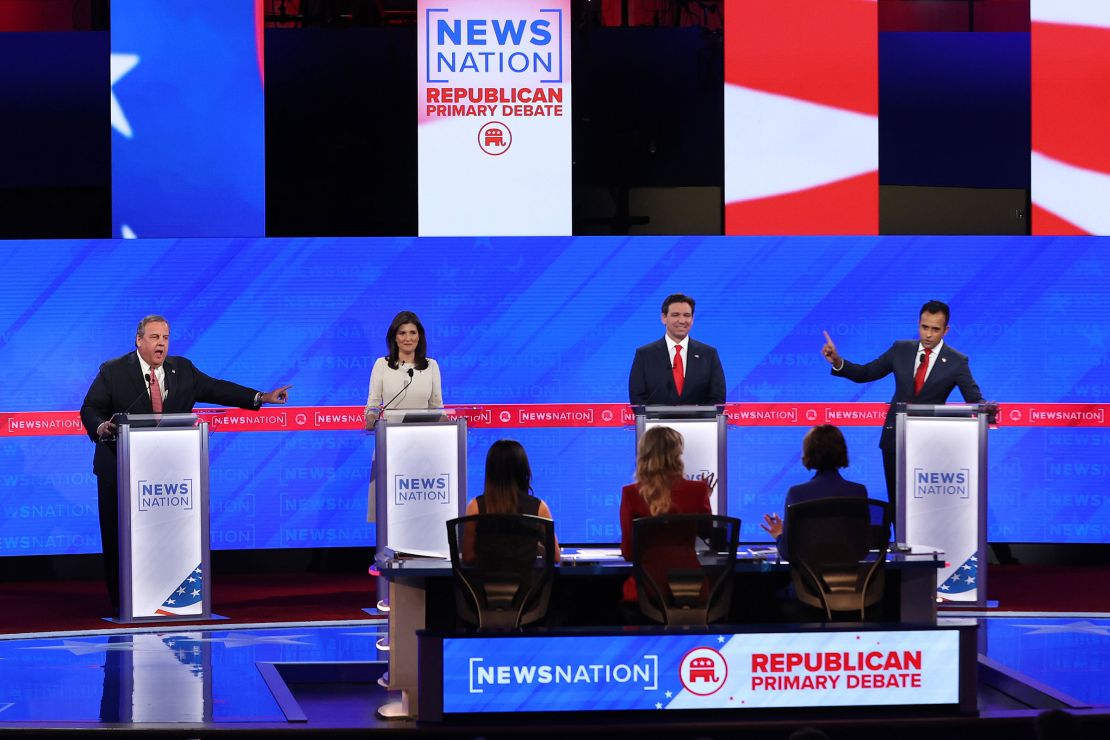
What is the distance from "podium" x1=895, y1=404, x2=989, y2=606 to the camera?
22.8 ft

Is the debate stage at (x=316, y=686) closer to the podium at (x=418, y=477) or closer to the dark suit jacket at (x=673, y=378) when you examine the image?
the podium at (x=418, y=477)

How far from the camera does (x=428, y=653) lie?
471 centimetres

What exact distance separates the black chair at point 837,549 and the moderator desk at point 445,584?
0.13m

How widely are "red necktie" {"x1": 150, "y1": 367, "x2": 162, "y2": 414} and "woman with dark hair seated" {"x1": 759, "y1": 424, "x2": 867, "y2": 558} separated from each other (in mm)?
3364

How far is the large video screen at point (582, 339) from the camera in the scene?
27.9ft

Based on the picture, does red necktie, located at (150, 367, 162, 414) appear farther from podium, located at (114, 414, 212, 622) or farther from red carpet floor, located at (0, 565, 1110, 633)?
red carpet floor, located at (0, 565, 1110, 633)

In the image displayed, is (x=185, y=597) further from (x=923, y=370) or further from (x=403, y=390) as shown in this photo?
(x=923, y=370)

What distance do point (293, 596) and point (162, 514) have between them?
4.29ft

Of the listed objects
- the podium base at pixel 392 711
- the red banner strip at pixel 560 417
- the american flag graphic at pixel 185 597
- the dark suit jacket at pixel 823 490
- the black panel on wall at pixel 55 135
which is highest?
the black panel on wall at pixel 55 135

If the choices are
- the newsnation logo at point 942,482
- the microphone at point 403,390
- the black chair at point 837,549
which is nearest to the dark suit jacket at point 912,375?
the newsnation logo at point 942,482

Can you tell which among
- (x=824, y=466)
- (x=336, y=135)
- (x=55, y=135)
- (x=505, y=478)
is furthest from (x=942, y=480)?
(x=55, y=135)

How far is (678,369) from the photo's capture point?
7398 millimetres

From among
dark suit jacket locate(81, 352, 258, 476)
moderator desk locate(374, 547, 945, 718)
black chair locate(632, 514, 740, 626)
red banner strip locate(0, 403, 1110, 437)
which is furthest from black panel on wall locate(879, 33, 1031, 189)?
black chair locate(632, 514, 740, 626)

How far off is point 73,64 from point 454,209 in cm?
280
